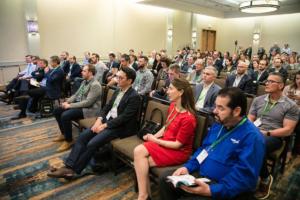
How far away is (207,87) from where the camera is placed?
3.07 m

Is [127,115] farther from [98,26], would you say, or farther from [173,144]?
[98,26]

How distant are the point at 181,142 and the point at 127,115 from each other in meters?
0.86

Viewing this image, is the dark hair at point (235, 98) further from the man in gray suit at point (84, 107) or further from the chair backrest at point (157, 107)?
the man in gray suit at point (84, 107)

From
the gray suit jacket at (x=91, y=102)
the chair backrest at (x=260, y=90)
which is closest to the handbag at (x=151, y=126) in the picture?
the gray suit jacket at (x=91, y=102)

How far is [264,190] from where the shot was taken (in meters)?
2.24

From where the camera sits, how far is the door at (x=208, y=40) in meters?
15.5

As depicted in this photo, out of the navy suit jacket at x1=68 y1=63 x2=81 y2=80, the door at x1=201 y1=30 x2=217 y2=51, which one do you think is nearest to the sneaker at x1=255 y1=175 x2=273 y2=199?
the navy suit jacket at x1=68 y1=63 x2=81 y2=80

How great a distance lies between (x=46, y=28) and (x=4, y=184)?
7229mm

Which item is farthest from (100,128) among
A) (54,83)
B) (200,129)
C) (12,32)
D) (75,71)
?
(12,32)

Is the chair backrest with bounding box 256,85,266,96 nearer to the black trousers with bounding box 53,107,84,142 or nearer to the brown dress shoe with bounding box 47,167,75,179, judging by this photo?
the black trousers with bounding box 53,107,84,142

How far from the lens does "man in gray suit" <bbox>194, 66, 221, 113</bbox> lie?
2.90 metres

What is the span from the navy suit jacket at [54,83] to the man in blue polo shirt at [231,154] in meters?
3.66

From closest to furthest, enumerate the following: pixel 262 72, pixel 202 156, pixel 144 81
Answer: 1. pixel 202 156
2. pixel 144 81
3. pixel 262 72

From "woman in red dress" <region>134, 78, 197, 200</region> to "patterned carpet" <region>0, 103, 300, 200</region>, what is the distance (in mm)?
498
